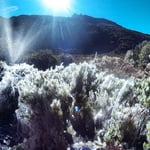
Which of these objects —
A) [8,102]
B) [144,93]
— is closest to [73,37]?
[8,102]

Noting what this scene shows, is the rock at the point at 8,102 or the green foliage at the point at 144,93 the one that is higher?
the green foliage at the point at 144,93

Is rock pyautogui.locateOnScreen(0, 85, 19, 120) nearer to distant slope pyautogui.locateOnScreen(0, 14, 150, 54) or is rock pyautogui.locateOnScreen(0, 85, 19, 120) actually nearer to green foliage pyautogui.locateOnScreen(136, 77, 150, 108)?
green foliage pyautogui.locateOnScreen(136, 77, 150, 108)

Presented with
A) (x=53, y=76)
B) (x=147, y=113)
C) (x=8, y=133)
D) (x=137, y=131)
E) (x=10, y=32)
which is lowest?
(x=8, y=133)

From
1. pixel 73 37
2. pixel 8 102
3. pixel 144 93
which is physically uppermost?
pixel 73 37

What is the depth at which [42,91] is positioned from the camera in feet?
12.5

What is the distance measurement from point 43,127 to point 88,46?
52.2 metres

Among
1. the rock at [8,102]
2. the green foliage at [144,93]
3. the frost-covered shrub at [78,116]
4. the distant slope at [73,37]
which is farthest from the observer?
the distant slope at [73,37]

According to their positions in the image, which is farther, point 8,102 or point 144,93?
point 8,102

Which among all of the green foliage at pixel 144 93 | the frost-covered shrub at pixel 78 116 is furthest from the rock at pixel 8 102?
the green foliage at pixel 144 93

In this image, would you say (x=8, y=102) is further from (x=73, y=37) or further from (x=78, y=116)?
(x=73, y=37)

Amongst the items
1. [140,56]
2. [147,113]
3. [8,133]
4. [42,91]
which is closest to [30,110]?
[42,91]

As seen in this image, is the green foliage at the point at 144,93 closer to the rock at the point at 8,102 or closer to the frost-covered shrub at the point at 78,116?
the frost-covered shrub at the point at 78,116

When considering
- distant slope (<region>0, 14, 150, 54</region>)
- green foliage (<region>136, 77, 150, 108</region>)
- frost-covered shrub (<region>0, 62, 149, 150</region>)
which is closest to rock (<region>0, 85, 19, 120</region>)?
frost-covered shrub (<region>0, 62, 149, 150</region>)

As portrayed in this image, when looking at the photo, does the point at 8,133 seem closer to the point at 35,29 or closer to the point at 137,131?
the point at 137,131
